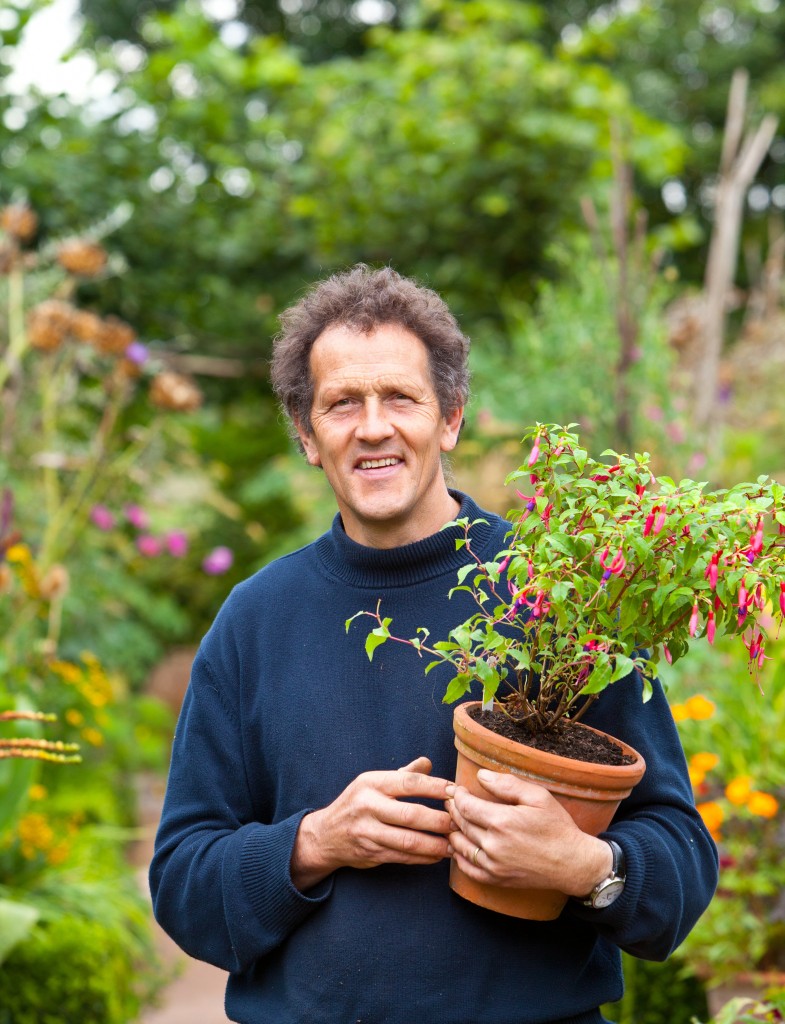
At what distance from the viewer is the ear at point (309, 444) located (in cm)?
195

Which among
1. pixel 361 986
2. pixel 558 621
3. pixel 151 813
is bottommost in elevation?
pixel 151 813

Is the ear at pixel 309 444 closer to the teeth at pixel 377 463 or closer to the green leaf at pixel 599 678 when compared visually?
the teeth at pixel 377 463

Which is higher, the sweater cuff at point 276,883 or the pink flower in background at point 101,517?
the pink flower in background at point 101,517

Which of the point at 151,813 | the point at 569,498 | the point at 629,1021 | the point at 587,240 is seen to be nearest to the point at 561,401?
the point at 587,240

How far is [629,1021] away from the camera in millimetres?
3221

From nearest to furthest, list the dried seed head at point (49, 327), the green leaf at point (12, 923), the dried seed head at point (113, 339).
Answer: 1. the green leaf at point (12, 923)
2. the dried seed head at point (49, 327)
3. the dried seed head at point (113, 339)

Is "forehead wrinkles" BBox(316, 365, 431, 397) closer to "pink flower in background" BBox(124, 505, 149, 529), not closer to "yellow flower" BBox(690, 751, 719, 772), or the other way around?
"yellow flower" BBox(690, 751, 719, 772)

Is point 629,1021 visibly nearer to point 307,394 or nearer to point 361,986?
point 361,986

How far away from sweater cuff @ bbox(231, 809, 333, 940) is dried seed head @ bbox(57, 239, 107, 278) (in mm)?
3709

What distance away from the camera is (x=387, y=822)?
1.56 m

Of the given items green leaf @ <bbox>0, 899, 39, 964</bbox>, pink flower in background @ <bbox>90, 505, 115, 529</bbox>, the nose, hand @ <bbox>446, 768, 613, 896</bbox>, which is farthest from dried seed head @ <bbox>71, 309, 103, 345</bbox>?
hand @ <bbox>446, 768, 613, 896</bbox>

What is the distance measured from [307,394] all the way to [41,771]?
11.0 ft

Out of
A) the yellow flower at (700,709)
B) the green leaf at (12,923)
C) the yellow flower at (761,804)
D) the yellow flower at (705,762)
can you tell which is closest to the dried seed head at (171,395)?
the green leaf at (12,923)

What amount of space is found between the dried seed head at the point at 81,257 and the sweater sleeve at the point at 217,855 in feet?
11.2
